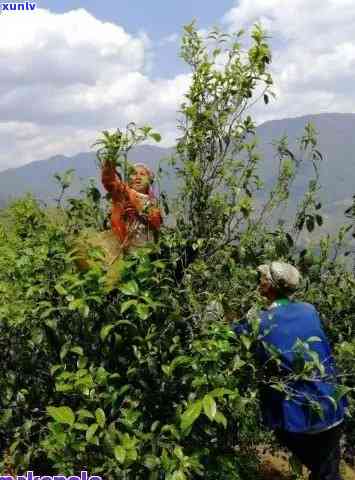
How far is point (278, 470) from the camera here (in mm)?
8070

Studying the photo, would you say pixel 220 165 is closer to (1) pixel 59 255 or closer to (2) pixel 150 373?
(1) pixel 59 255

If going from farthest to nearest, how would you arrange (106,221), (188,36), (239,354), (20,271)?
1. (106,221)
2. (188,36)
3. (20,271)
4. (239,354)

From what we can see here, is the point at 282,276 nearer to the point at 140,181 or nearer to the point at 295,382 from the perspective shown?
the point at 295,382

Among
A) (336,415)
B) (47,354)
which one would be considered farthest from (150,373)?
(336,415)

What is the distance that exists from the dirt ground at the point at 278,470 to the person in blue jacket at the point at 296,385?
99.9 inches

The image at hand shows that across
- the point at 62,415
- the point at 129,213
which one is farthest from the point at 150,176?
the point at 62,415

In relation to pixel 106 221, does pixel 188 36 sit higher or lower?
higher

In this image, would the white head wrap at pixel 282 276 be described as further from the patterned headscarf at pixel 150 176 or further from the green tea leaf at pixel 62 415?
the green tea leaf at pixel 62 415

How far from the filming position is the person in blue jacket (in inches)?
186

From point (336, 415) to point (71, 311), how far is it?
8.26ft

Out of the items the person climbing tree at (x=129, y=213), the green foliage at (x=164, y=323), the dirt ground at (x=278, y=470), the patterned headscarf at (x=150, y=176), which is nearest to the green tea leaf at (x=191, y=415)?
the green foliage at (x=164, y=323)

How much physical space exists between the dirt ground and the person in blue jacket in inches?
99.9

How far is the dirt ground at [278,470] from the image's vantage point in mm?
7801

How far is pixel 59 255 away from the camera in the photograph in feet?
16.4
